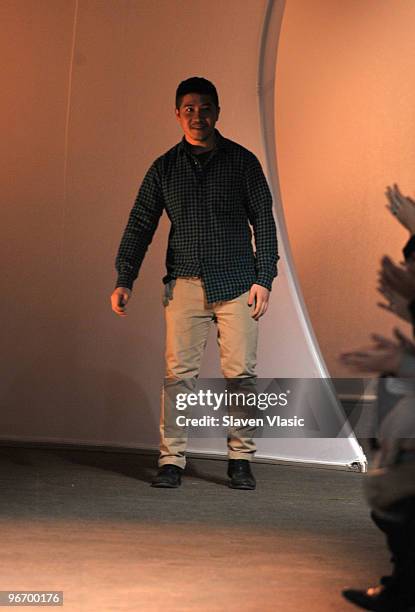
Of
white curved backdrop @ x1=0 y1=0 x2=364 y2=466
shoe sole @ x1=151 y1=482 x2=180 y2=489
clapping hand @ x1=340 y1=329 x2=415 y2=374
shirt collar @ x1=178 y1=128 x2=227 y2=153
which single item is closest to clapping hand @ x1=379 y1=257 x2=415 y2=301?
clapping hand @ x1=340 y1=329 x2=415 y2=374

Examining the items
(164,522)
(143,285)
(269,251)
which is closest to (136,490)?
(164,522)

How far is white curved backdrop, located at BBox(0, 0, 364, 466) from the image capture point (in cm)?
504

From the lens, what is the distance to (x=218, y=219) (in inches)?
163

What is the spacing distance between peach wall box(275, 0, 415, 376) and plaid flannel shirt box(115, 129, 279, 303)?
3818mm

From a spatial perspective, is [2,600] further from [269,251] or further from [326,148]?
[326,148]

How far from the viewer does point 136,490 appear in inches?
155

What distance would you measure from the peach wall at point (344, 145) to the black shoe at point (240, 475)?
12.7 feet

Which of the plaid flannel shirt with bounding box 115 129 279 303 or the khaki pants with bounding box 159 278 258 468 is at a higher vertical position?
the plaid flannel shirt with bounding box 115 129 279 303

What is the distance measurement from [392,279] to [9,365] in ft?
12.4

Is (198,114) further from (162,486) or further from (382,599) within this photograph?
(382,599)

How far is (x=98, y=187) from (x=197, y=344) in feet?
4.35

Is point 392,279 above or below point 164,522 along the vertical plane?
above

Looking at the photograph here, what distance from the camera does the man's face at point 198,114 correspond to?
409 centimetres

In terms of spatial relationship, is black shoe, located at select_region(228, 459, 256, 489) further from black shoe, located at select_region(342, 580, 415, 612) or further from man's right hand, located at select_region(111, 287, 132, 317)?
black shoe, located at select_region(342, 580, 415, 612)
